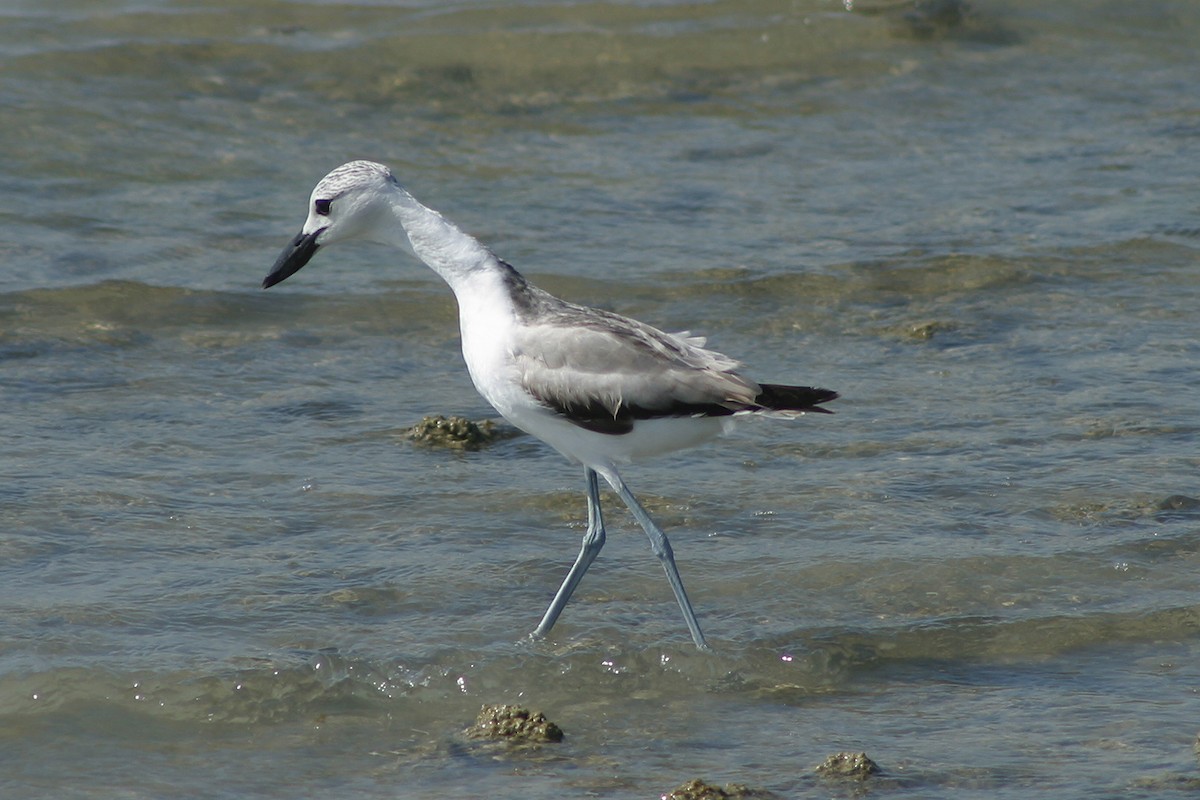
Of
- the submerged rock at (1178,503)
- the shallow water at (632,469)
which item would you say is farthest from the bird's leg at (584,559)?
the submerged rock at (1178,503)

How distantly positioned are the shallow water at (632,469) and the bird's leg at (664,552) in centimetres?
8

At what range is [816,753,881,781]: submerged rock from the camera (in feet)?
15.8

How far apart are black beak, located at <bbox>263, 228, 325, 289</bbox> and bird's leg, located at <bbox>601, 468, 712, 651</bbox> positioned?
141 cm

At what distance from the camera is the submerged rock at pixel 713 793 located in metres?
4.59

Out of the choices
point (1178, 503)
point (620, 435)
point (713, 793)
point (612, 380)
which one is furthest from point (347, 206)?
point (1178, 503)

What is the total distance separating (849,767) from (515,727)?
1.04m

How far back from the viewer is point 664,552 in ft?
19.3

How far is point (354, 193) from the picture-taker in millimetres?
5949

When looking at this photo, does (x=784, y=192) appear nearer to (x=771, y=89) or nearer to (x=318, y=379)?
(x=771, y=89)

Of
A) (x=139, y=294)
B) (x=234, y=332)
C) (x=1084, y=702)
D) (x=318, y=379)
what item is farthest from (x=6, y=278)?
(x=1084, y=702)

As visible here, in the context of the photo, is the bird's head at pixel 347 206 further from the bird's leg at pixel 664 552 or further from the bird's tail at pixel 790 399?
the bird's tail at pixel 790 399

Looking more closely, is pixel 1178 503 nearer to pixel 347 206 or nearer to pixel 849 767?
pixel 849 767

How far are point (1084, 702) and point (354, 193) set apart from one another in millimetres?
3114

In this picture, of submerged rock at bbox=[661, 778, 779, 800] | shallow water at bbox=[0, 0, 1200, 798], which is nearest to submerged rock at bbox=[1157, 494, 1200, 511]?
shallow water at bbox=[0, 0, 1200, 798]
